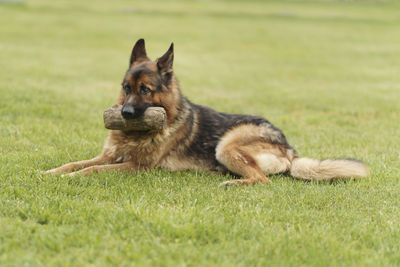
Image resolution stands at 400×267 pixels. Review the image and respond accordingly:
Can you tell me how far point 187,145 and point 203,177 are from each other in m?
0.62

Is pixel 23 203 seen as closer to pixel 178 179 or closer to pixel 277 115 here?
pixel 178 179

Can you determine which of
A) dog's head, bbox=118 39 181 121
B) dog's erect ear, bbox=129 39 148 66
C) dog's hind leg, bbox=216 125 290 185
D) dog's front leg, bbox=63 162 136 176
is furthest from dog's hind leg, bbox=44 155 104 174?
dog's hind leg, bbox=216 125 290 185

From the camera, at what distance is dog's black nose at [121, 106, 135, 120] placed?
521 cm

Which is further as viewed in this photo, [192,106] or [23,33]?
[23,33]

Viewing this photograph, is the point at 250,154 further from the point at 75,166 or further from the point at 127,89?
the point at 75,166

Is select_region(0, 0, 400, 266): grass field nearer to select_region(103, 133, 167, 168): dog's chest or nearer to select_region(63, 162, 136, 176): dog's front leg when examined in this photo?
select_region(63, 162, 136, 176): dog's front leg

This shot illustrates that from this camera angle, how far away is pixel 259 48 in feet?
76.7

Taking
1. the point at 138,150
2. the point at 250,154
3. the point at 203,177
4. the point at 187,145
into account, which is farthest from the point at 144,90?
the point at 250,154

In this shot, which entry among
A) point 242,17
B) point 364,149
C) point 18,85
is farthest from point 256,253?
point 242,17

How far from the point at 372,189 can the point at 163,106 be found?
2.77 meters

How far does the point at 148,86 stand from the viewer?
548 centimetres

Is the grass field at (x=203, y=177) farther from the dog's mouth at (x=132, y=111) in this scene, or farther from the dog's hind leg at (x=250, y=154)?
the dog's mouth at (x=132, y=111)

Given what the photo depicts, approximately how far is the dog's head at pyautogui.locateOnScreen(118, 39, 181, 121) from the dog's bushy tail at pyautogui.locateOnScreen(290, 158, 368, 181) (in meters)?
1.86

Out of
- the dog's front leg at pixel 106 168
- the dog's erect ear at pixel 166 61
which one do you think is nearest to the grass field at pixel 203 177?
the dog's front leg at pixel 106 168
